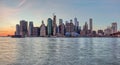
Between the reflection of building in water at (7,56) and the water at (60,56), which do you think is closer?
the reflection of building in water at (7,56)

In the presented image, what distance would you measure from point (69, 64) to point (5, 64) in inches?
429

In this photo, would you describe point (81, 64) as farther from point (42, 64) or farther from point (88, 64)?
point (42, 64)

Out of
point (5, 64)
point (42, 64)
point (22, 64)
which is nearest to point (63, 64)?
point (42, 64)

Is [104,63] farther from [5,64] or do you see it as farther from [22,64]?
[5,64]

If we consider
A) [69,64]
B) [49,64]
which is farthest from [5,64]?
[69,64]

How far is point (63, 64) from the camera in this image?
40188mm

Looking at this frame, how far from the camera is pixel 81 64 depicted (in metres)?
40.0

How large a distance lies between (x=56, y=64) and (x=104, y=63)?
857cm

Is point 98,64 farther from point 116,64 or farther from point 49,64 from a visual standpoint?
point 49,64

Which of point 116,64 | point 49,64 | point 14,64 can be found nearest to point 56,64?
point 49,64

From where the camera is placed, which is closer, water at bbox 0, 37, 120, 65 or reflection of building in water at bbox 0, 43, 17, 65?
reflection of building in water at bbox 0, 43, 17, 65

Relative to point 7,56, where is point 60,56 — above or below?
below

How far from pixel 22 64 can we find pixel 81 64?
10042mm

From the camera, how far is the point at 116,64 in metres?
40.1
